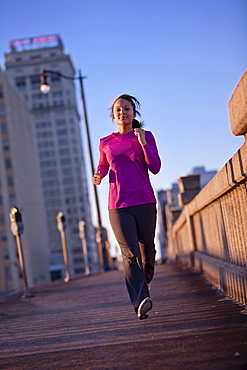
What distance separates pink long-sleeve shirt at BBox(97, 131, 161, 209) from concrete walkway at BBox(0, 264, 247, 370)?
1.09m

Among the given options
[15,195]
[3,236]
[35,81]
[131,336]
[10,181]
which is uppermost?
[35,81]

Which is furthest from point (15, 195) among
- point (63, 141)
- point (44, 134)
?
point (44, 134)

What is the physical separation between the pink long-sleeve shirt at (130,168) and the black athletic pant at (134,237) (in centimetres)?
8

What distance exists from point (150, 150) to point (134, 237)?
0.74 m

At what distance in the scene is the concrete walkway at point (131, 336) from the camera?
4184mm

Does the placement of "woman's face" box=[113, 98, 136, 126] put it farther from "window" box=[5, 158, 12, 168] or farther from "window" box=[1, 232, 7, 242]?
"window" box=[5, 158, 12, 168]

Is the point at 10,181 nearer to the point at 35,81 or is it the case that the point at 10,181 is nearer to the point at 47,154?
the point at 47,154

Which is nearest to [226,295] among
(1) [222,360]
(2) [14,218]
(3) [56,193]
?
(1) [222,360]

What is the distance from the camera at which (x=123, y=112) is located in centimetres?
602

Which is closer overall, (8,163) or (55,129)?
(8,163)

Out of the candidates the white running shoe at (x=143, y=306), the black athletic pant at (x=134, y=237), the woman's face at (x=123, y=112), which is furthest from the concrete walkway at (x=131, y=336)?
the woman's face at (x=123, y=112)

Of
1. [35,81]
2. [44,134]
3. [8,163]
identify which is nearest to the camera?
[8,163]

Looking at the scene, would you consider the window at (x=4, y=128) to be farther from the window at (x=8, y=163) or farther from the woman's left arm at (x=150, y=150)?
the woman's left arm at (x=150, y=150)

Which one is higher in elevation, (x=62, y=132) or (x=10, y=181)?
(x=62, y=132)
